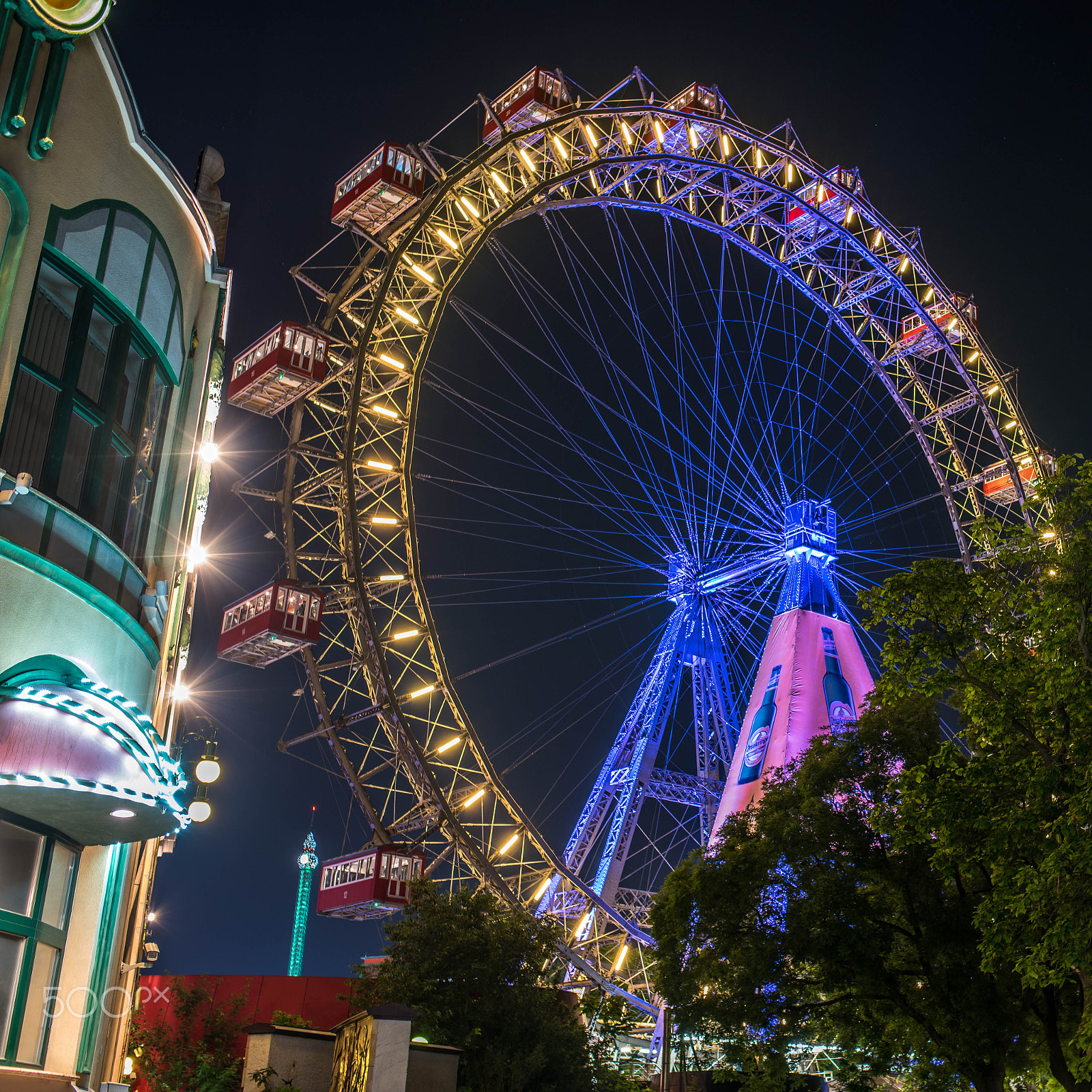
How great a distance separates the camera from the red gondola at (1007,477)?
4216 cm

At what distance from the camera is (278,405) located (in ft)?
99.2

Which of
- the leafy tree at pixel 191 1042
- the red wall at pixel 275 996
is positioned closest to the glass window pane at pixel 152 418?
the leafy tree at pixel 191 1042

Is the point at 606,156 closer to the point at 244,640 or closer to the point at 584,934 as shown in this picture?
the point at 244,640

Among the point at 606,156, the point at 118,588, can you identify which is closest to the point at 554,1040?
the point at 118,588

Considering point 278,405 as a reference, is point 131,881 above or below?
below

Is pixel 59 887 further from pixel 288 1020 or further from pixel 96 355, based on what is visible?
pixel 288 1020

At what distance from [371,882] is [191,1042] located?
22.2ft

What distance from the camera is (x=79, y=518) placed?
9.67 meters

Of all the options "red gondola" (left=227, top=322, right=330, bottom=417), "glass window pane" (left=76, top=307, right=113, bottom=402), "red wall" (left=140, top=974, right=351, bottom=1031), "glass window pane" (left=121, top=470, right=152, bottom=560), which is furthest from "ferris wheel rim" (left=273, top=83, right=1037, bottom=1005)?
"glass window pane" (left=76, top=307, right=113, bottom=402)

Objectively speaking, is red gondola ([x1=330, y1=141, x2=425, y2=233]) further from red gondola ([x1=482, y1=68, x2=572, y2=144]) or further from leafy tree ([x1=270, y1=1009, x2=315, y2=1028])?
leafy tree ([x1=270, y1=1009, x2=315, y2=1028])

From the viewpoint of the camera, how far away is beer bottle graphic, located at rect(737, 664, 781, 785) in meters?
31.0

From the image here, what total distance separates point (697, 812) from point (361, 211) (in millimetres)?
21431

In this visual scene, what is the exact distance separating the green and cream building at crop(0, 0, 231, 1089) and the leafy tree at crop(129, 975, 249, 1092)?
1079 cm

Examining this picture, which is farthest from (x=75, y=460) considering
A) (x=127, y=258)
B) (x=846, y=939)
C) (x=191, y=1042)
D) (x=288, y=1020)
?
(x=191, y=1042)
